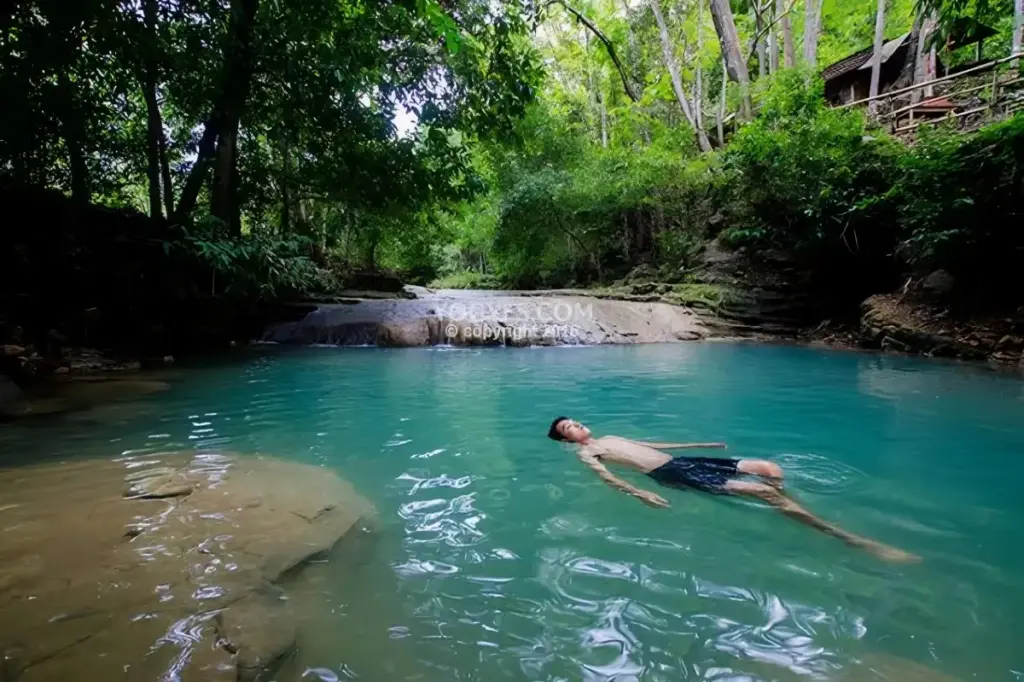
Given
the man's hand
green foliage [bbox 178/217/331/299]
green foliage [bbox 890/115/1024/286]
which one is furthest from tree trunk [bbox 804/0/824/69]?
the man's hand

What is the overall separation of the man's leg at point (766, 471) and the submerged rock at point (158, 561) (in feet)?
8.38

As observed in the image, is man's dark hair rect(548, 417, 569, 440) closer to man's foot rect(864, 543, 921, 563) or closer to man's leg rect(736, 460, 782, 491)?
man's leg rect(736, 460, 782, 491)

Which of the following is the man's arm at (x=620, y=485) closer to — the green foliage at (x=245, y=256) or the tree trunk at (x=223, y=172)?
the green foliage at (x=245, y=256)

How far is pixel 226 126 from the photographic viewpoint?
429 inches

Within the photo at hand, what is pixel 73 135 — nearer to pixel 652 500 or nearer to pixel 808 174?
pixel 652 500

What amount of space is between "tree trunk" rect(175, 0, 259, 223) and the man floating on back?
9.27 meters

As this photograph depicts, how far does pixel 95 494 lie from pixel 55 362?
23.0 feet

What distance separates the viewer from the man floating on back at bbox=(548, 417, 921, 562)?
3.34m

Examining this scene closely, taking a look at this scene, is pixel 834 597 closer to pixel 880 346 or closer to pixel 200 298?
pixel 880 346

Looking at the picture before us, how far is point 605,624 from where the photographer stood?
2486 millimetres

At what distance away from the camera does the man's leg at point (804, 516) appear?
3120 mm

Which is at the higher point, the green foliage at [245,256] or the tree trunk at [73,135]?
Answer: the tree trunk at [73,135]

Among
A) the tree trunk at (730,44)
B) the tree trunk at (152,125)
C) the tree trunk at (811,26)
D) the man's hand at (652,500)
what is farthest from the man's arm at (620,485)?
the tree trunk at (811,26)

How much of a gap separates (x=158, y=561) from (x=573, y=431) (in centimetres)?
321
